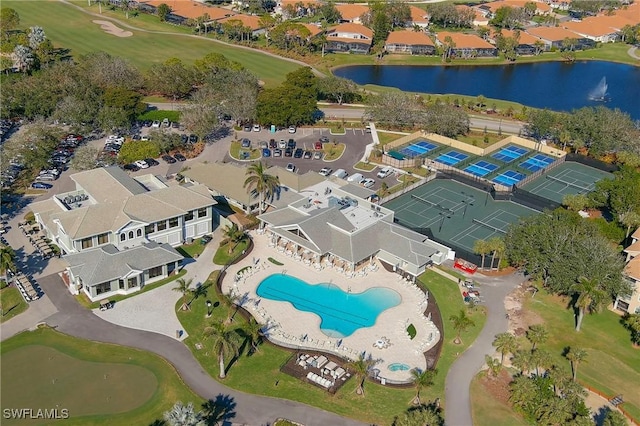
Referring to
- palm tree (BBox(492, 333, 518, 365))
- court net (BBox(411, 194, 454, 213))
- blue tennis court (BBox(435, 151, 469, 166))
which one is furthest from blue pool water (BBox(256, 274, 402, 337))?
blue tennis court (BBox(435, 151, 469, 166))

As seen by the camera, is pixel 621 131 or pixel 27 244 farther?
pixel 621 131

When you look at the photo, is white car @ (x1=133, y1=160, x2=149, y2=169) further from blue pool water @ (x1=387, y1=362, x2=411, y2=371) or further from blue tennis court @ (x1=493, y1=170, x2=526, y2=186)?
blue tennis court @ (x1=493, y1=170, x2=526, y2=186)

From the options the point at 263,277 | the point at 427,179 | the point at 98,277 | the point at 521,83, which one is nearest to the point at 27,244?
the point at 98,277

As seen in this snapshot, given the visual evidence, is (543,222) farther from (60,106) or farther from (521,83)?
(521,83)

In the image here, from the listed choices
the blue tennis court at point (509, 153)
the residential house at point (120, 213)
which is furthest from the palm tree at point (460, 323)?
the blue tennis court at point (509, 153)

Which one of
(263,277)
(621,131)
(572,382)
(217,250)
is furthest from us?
(621,131)

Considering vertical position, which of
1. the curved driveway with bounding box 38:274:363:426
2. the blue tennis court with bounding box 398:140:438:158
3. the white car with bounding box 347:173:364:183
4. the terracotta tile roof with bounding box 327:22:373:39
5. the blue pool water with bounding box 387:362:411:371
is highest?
the terracotta tile roof with bounding box 327:22:373:39

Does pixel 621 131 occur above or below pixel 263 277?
above
